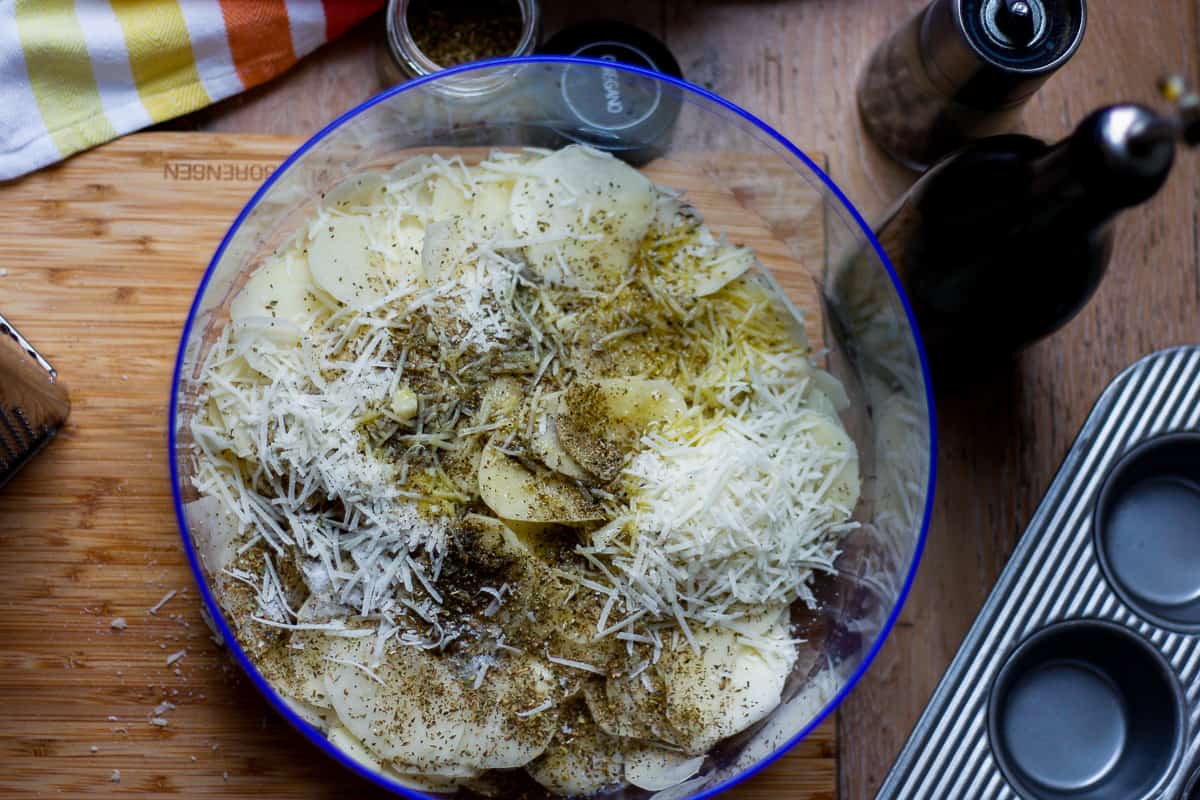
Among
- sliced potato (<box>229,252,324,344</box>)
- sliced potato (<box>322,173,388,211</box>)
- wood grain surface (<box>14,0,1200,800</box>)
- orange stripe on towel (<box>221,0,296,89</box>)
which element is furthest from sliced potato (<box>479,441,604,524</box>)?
orange stripe on towel (<box>221,0,296,89</box>)

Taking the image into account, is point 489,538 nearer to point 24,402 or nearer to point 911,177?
point 24,402

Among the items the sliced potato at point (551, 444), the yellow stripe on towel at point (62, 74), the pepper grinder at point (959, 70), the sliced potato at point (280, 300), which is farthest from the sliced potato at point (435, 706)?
the pepper grinder at point (959, 70)

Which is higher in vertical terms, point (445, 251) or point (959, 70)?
point (959, 70)

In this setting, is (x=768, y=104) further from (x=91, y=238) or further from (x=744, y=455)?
(x=91, y=238)

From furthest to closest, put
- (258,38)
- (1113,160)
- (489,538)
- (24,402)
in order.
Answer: (258,38) < (24,402) < (489,538) < (1113,160)

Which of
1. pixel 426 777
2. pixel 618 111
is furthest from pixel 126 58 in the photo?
pixel 426 777

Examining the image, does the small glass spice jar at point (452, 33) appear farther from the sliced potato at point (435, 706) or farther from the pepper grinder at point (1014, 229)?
the sliced potato at point (435, 706)

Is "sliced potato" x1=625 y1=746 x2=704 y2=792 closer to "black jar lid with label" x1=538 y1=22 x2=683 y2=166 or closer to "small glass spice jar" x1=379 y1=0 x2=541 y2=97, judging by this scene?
"black jar lid with label" x1=538 y1=22 x2=683 y2=166
